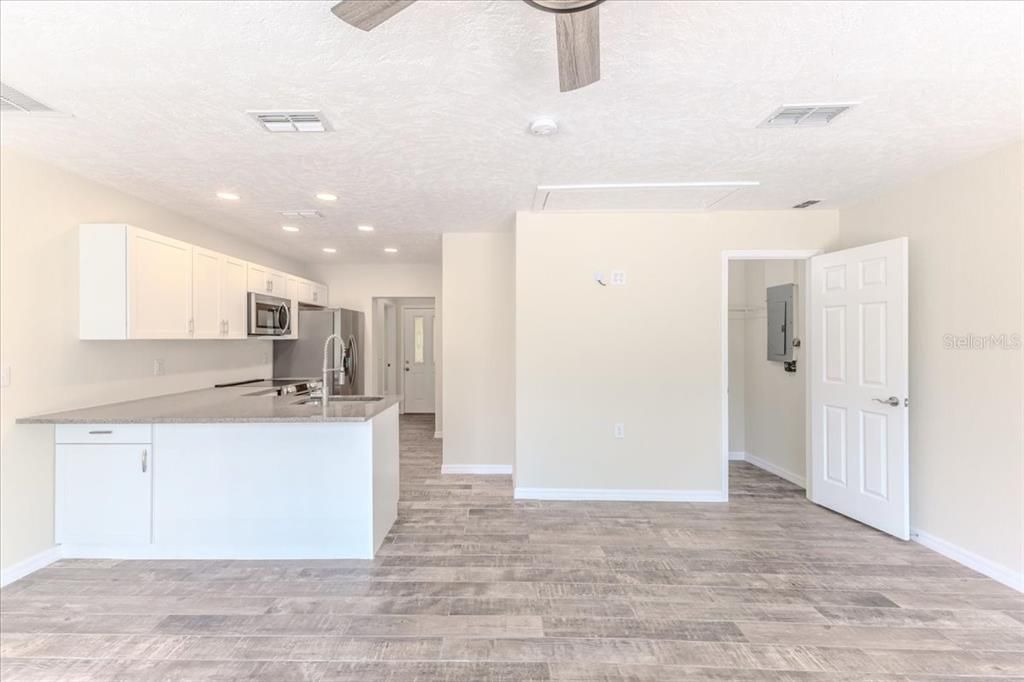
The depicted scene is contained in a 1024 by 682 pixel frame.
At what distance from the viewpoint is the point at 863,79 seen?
193 cm

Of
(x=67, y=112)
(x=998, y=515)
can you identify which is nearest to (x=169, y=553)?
(x=67, y=112)

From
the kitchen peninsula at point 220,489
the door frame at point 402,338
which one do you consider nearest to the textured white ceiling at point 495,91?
the kitchen peninsula at point 220,489

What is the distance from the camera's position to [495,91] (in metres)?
2.03

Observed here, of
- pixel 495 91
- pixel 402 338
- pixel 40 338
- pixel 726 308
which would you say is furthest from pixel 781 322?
pixel 402 338

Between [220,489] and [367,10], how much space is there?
2.78 meters

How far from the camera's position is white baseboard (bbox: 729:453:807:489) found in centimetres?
436

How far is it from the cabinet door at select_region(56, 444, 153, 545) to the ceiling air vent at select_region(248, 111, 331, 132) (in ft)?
6.77

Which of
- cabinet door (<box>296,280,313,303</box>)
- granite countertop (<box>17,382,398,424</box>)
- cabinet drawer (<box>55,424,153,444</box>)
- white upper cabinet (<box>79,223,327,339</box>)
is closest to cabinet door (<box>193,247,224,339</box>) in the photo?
white upper cabinet (<box>79,223,327,339</box>)

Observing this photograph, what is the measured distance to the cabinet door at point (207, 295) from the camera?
3.71m

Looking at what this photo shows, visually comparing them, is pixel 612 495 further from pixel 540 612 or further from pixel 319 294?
pixel 319 294

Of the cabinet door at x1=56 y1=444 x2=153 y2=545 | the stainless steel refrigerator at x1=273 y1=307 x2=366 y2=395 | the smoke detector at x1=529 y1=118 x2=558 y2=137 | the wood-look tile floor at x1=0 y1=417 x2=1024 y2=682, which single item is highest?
the smoke detector at x1=529 y1=118 x2=558 y2=137

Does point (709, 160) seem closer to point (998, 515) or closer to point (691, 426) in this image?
point (691, 426)

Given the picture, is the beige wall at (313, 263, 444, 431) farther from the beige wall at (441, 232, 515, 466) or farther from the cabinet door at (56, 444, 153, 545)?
the cabinet door at (56, 444, 153, 545)

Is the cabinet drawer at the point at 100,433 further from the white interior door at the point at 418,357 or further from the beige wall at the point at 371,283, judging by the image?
the white interior door at the point at 418,357
